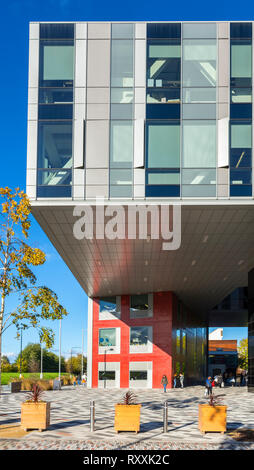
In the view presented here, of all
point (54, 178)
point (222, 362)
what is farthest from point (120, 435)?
point (222, 362)

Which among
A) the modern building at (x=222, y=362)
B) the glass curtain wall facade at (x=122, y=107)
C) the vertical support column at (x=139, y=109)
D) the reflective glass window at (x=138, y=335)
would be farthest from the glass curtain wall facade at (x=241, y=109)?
the modern building at (x=222, y=362)

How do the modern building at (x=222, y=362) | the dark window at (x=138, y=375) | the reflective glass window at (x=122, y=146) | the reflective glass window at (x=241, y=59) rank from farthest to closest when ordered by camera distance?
the modern building at (x=222, y=362) < the dark window at (x=138, y=375) < the reflective glass window at (x=122, y=146) < the reflective glass window at (x=241, y=59)

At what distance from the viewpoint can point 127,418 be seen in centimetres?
1725

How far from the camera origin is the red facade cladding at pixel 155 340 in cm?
4938

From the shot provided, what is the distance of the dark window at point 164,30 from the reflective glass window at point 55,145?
5299mm

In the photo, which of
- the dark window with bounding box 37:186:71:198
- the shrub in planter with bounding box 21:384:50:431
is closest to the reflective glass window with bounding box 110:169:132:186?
the dark window with bounding box 37:186:71:198

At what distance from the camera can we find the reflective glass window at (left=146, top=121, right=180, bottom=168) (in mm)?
23875

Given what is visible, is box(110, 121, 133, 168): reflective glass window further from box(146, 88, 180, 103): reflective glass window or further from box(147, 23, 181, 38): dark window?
box(147, 23, 181, 38): dark window

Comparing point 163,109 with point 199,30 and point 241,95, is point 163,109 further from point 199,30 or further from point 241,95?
point 199,30

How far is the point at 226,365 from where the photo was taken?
10150cm

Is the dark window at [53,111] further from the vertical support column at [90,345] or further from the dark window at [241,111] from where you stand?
the vertical support column at [90,345]

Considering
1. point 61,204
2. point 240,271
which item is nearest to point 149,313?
point 240,271

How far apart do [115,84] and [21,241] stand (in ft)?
27.2
